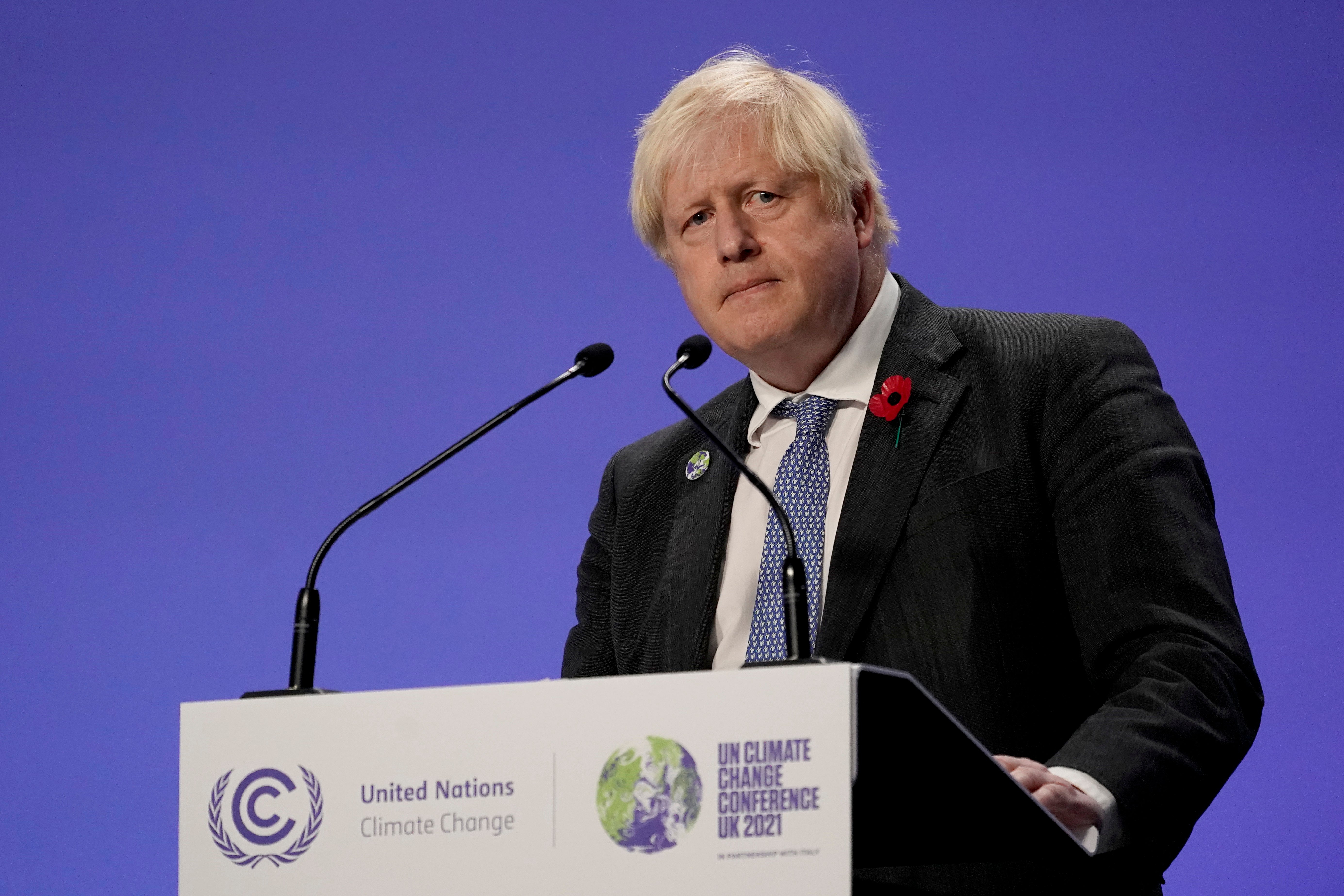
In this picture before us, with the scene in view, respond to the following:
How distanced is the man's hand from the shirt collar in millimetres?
953

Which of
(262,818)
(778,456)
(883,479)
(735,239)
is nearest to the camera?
(262,818)

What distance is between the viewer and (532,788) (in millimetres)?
1220

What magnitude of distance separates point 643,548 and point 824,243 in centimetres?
67

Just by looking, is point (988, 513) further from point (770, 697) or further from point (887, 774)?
point (770, 697)

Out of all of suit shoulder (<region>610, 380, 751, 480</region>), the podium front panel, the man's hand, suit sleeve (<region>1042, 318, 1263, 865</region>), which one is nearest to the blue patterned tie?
suit shoulder (<region>610, 380, 751, 480</region>)

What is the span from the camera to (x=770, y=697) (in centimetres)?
115

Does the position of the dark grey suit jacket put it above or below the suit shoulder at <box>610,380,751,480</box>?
below

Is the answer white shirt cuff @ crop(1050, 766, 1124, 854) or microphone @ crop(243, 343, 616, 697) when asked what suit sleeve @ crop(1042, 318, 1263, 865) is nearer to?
white shirt cuff @ crop(1050, 766, 1124, 854)

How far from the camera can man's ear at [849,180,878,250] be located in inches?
98.4

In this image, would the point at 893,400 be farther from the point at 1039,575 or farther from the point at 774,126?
the point at 774,126

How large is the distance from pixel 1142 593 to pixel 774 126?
3.56 ft

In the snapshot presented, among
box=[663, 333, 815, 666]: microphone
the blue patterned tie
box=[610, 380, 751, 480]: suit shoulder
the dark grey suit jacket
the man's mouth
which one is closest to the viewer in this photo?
A: box=[663, 333, 815, 666]: microphone

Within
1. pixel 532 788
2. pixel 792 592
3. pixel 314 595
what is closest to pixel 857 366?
pixel 792 592

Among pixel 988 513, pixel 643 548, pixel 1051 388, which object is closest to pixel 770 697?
pixel 988 513
